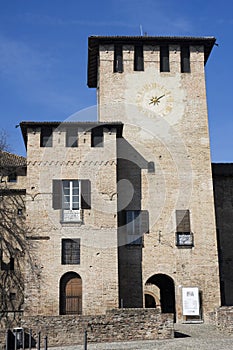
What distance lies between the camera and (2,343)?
1869 cm

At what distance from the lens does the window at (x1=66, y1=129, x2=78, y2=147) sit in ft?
84.6

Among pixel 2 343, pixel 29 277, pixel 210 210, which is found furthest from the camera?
pixel 210 210

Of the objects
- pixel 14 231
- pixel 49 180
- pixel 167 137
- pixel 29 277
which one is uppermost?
pixel 167 137

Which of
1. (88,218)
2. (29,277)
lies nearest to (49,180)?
(88,218)

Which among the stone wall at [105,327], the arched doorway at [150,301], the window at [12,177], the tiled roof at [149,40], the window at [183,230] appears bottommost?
the stone wall at [105,327]

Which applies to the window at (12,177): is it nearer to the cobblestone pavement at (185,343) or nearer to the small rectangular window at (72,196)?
the small rectangular window at (72,196)

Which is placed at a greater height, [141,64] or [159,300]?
[141,64]

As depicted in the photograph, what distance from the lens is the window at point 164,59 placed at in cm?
2925

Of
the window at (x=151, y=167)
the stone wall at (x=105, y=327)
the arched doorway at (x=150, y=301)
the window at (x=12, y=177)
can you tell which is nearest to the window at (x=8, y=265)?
the window at (x=12, y=177)

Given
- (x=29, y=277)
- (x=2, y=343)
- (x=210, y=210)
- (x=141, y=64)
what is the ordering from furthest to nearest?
(x=141, y=64) → (x=210, y=210) → (x=29, y=277) → (x=2, y=343)

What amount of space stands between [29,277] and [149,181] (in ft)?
26.5

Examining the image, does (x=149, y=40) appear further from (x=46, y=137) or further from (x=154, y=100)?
(x=46, y=137)

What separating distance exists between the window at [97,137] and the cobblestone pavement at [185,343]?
9.88 m

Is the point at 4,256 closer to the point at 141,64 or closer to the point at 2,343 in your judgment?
the point at 2,343
